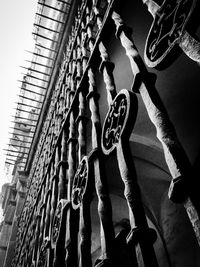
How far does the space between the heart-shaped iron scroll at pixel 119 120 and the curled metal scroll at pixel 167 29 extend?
180 millimetres

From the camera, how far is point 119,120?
1141 mm

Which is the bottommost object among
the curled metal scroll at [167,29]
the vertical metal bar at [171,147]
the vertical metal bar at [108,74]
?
the vertical metal bar at [171,147]

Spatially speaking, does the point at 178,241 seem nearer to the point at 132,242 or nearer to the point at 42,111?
the point at 42,111

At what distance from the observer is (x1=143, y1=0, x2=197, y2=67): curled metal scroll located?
880mm

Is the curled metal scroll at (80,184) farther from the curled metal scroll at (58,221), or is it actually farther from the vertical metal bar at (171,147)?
the vertical metal bar at (171,147)

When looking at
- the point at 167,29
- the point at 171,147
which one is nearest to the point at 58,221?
the point at 171,147

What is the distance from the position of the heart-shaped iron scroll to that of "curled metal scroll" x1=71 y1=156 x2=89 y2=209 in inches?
10.0

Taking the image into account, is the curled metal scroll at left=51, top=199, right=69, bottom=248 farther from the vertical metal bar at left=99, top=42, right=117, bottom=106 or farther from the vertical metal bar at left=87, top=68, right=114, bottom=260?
the vertical metal bar at left=99, top=42, right=117, bottom=106

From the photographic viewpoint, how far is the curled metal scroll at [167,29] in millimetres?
880

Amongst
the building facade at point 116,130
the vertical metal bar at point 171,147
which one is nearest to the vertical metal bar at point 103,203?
the building facade at point 116,130

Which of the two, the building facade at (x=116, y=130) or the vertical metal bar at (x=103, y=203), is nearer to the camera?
the building facade at (x=116, y=130)

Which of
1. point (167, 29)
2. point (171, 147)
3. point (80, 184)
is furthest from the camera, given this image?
point (80, 184)

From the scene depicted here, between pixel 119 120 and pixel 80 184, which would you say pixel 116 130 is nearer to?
pixel 119 120

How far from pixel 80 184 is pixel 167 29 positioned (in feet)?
3.01
